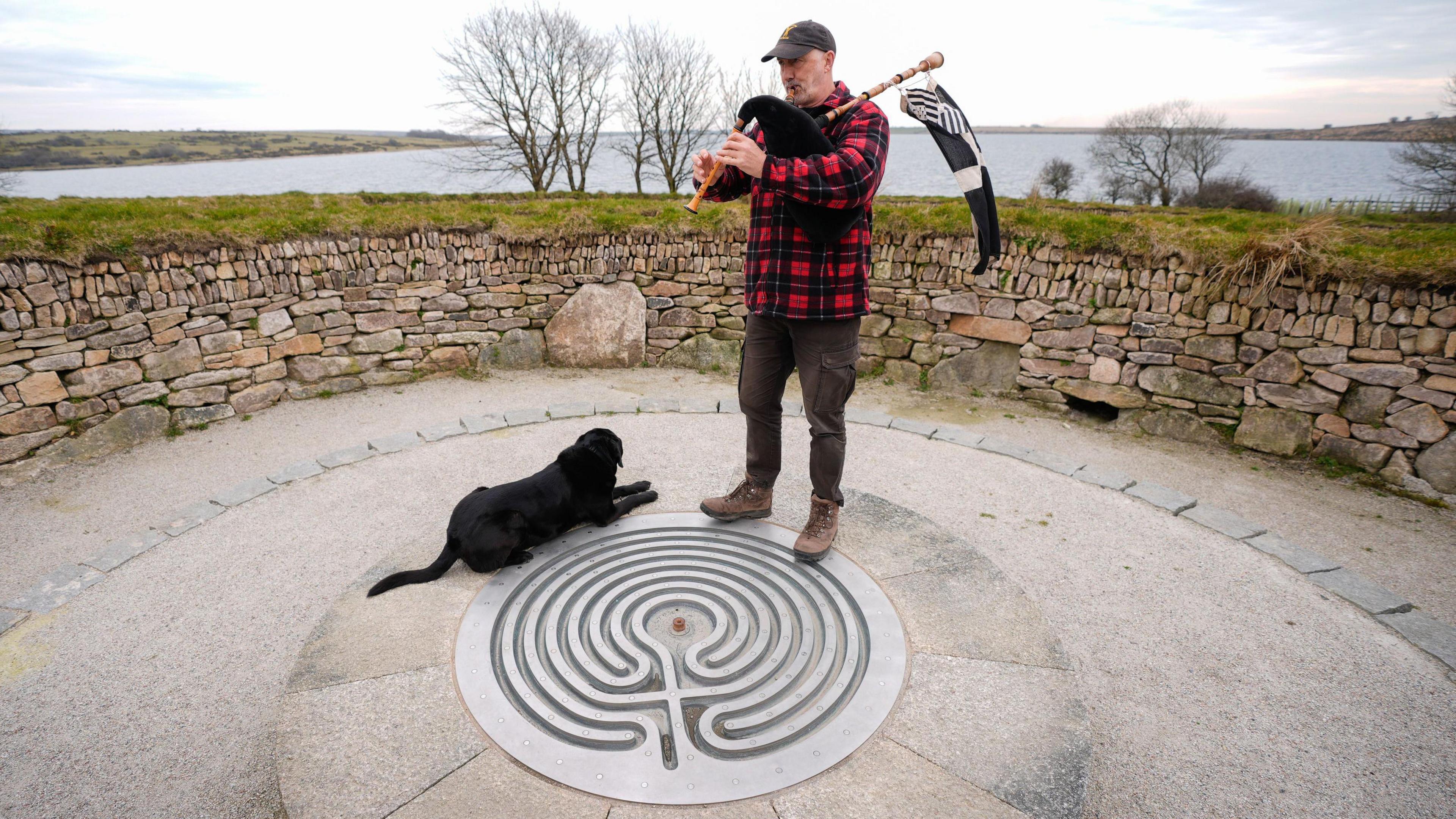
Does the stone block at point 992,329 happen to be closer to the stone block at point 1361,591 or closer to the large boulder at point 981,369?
the large boulder at point 981,369

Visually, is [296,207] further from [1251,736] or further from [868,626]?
[1251,736]

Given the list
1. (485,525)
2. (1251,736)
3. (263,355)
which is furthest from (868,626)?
(263,355)

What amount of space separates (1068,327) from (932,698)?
14.6 ft

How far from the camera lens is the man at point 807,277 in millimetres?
2754

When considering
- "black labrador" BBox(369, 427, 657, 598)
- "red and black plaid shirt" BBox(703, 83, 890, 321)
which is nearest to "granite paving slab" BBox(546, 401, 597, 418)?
"black labrador" BBox(369, 427, 657, 598)

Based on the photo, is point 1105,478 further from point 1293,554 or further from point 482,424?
point 482,424

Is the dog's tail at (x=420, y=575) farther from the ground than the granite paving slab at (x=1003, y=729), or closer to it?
farther from the ground

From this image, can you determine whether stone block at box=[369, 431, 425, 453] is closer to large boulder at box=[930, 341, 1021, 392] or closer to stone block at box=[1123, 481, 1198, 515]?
large boulder at box=[930, 341, 1021, 392]

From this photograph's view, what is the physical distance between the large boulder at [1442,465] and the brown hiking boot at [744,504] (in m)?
4.58

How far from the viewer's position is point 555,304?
6930 mm

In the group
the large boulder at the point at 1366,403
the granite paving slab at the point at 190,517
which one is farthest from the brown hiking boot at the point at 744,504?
the large boulder at the point at 1366,403

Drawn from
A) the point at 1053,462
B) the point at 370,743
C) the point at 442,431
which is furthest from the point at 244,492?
the point at 1053,462

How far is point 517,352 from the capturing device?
22.5 feet

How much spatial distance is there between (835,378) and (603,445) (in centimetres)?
127
